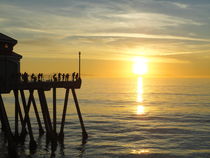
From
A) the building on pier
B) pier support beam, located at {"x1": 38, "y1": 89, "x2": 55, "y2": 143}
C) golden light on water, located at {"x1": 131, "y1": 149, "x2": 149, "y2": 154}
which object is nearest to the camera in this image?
the building on pier

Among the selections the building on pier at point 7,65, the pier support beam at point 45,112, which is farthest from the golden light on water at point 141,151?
the building on pier at point 7,65

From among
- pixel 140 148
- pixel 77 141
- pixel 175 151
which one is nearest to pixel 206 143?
pixel 175 151

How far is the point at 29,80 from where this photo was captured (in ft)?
107

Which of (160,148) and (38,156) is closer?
(38,156)

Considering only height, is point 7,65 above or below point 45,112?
above

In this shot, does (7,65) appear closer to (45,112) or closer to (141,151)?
(45,112)

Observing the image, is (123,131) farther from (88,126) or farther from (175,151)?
(175,151)

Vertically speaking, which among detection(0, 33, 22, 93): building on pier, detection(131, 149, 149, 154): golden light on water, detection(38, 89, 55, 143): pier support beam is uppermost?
detection(0, 33, 22, 93): building on pier

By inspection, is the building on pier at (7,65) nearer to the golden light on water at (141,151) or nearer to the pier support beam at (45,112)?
the pier support beam at (45,112)

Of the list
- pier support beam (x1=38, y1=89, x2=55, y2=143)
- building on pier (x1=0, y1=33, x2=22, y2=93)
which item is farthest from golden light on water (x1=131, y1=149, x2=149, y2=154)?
building on pier (x1=0, y1=33, x2=22, y2=93)

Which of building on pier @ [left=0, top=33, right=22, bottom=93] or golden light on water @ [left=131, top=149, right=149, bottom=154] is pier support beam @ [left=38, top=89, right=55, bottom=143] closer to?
building on pier @ [left=0, top=33, right=22, bottom=93]

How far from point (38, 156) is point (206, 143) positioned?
20.1m

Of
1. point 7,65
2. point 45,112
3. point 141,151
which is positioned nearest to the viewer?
point 7,65

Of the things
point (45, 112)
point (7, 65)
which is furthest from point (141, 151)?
point (7, 65)
